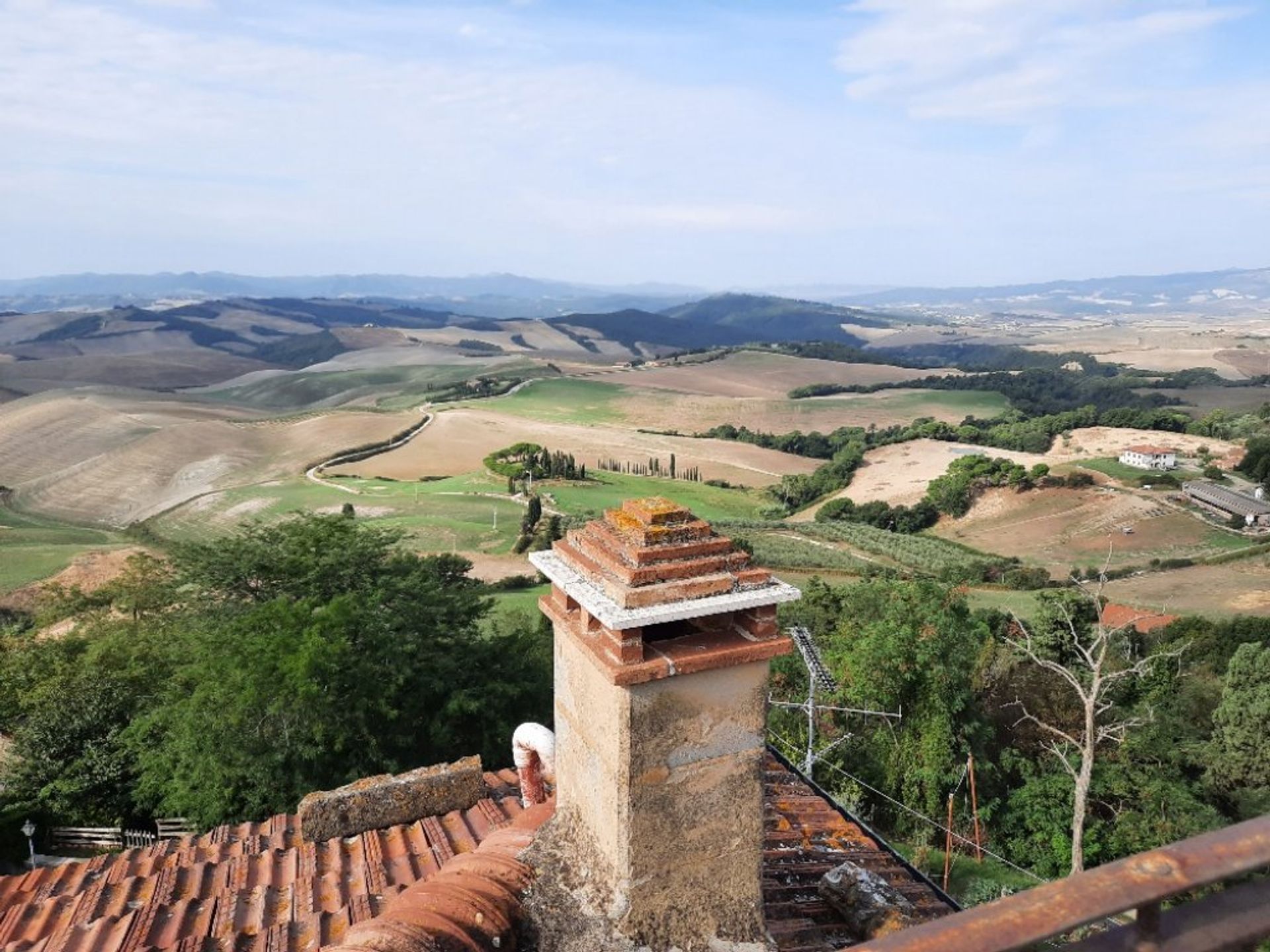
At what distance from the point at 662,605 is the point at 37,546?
4662 cm

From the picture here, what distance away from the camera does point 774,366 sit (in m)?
141

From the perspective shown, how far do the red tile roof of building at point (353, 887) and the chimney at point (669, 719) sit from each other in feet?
2.37

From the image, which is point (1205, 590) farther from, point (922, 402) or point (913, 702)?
point (922, 402)

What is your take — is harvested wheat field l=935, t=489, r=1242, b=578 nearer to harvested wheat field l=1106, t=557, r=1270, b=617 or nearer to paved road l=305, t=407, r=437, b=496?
harvested wheat field l=1106, t=557, r=1270, b=617

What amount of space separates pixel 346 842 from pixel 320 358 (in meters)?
188

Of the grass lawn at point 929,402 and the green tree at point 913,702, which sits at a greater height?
the green tree at point 913,702

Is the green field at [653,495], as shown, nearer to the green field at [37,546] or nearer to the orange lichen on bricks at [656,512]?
the green field at [37,546]

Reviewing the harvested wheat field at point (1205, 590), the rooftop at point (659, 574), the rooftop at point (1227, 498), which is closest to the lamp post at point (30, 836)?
the rooftop at point (659, 574)

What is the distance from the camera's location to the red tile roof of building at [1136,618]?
30597 millimetres

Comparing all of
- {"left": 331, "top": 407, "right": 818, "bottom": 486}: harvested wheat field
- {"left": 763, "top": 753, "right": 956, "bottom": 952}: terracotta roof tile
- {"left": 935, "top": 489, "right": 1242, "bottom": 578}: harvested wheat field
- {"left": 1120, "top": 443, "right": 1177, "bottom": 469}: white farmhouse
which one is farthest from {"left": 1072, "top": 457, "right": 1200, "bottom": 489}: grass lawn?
{"left": 763, "top": 753, "right": 956, "bottom": 952}: terracotta roof tile

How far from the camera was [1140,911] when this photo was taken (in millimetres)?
1685

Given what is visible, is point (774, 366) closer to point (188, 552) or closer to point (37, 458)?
point (37, 458)

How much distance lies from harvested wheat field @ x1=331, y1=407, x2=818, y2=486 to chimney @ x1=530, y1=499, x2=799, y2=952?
59.7 meters

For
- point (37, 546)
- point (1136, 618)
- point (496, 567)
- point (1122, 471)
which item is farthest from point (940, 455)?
point (37, 546)
